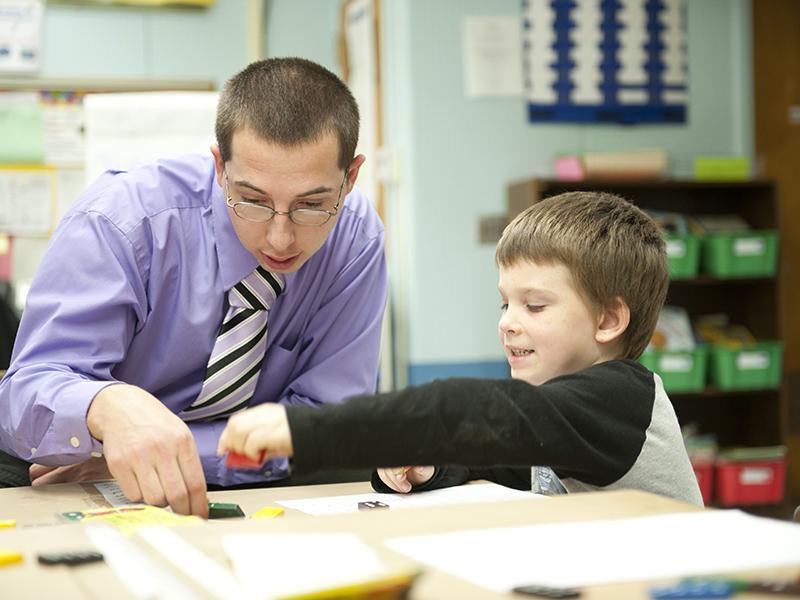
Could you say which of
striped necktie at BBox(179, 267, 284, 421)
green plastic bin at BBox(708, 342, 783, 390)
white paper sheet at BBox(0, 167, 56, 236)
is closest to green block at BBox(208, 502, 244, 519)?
striped necktie at BBox(179, 267, 284, 421)

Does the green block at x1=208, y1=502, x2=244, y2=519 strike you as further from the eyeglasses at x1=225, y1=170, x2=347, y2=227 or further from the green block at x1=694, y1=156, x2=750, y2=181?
the green block at x1=694, y1=156, x2=750, y2=181

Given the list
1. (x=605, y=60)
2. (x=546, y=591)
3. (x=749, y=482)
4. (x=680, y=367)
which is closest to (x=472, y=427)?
(x=546, y=591)

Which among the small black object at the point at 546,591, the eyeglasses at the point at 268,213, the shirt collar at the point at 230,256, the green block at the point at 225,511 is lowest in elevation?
the green block at the point at 225,511

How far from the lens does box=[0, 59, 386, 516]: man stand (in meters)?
1.47

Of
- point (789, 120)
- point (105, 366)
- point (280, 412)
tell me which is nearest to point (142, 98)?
point (105, 366)

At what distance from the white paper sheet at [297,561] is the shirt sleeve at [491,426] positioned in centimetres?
9

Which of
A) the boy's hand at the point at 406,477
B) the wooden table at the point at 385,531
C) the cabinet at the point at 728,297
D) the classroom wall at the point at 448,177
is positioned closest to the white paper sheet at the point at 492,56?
the classroom wall at the point at 448,177

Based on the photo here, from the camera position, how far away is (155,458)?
1.18 metres

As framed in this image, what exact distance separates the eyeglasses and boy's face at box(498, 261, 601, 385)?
335mm

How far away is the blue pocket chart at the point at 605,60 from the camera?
419cm

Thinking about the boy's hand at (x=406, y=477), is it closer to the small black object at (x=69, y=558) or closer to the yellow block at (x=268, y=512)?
the yellow block at (x=268, y=512)

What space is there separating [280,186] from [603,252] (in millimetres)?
469

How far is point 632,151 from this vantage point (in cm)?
424

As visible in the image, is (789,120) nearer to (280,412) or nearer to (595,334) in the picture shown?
(595,334)
